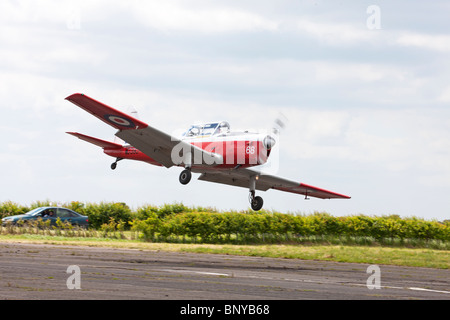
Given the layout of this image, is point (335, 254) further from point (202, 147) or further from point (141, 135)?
point (141, 135)

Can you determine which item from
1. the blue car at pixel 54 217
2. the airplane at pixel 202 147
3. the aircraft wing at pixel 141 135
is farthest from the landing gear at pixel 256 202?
the blue car at pixel 54 217

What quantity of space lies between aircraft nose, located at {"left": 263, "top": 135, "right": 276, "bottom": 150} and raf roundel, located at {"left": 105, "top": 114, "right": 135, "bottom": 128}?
201 inches

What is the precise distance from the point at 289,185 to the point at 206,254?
6324 millimetres

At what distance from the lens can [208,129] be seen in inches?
915

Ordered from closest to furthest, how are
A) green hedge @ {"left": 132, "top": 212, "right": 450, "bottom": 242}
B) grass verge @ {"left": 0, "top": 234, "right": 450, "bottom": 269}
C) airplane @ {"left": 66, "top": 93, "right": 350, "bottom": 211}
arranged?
airplane @ {"left": 66, "top": 93, "right": 350, "bottom": 211}
grass verge @ {"left": 0, "top": 234, "right": 450, "bottom": 269}
green hedge @ {"left": 132, "top": 212, "right": 450, "bottom": 242}

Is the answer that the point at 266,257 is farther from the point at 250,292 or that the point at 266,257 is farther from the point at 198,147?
the point at 250,292

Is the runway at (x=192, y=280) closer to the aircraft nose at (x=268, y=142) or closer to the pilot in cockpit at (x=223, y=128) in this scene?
the aircraft nose at (x=268, y=142)

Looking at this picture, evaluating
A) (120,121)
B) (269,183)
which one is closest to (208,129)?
(120,121)

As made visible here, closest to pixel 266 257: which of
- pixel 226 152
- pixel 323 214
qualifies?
pixel 226 152

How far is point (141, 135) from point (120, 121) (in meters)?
1.52

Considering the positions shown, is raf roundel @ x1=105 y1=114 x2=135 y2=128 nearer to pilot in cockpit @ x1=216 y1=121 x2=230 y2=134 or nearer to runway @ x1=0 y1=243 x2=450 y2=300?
pilot in cockpit @ x1=216 y1=121 x2=230 y2=134

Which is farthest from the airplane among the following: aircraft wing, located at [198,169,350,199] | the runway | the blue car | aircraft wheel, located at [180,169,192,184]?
the blue car

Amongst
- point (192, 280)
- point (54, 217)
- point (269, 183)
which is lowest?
point (192, 280)

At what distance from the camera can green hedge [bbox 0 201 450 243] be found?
29.5m
